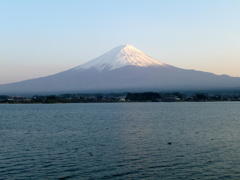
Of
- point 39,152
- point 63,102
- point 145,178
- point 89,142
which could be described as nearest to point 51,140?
point 89,142

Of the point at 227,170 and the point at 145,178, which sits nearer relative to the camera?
the point at 145,178

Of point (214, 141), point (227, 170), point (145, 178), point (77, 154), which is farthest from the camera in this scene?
point (214, 141)

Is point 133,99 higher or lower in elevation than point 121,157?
higher

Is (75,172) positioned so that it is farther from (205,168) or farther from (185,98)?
(185,98)

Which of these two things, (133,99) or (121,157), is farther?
(133,99)

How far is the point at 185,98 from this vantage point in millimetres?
175000

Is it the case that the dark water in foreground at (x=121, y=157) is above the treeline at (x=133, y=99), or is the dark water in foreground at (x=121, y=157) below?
below

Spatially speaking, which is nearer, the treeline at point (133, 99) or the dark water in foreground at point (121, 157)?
the dark water in foreground at point (121, 157)

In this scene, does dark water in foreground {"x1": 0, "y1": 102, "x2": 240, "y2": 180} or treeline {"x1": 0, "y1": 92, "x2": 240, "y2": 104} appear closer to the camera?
dark water in foreground {"x1": 0, "y1": 102, "x2": 240, "y2": 180}

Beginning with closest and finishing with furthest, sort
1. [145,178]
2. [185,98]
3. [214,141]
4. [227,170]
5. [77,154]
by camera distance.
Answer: [145,178], [227,170], [77,154], [214,141], [185,98]

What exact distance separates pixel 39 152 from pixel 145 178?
873 cm

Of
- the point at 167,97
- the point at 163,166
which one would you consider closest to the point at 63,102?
the point at 167,97

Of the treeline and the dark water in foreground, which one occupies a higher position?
the treeline

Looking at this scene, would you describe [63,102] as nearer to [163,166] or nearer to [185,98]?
[185,98]
